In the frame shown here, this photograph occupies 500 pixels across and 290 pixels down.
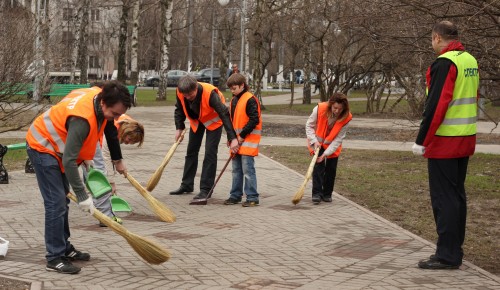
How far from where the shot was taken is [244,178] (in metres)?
11.1

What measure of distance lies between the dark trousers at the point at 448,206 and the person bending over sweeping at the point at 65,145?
268 centimetres

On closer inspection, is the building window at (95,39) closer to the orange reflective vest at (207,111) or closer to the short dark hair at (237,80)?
the orange reflective vest at (207,111)

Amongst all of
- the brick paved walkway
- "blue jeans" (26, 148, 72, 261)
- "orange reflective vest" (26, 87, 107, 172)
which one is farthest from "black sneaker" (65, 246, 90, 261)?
"orange reflective vest" (26, 87, 107, 172)

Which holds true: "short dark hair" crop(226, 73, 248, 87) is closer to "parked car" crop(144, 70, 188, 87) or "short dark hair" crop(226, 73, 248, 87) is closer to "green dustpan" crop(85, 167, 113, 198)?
"green dustpan" crop(85, 167, 113, 198)

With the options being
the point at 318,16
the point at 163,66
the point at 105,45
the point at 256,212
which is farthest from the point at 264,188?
the point at 105,45

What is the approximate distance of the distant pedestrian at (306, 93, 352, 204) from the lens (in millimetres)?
11055

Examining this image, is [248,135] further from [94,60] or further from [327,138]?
[94,60]

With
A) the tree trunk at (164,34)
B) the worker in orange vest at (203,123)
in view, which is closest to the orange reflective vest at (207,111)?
the worker in orange vest at (203,123)

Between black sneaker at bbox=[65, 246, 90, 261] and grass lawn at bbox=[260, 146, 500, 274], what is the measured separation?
3412 millimetres

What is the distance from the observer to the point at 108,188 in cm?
754

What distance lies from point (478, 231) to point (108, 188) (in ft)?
13.9

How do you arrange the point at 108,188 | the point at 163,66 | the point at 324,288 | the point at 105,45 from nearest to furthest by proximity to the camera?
1. the point at 324,288
2. the point at 108,188
3. the point at 163,66
4. the point at 105,45

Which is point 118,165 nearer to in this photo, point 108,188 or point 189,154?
point 108,188

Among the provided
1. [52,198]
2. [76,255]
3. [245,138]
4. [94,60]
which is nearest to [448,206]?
[76,255]
